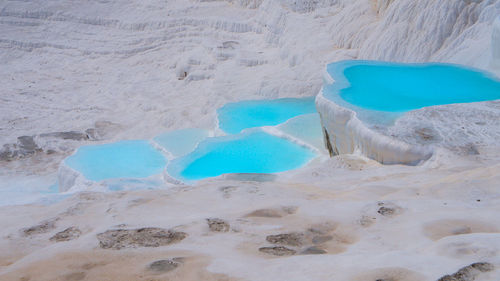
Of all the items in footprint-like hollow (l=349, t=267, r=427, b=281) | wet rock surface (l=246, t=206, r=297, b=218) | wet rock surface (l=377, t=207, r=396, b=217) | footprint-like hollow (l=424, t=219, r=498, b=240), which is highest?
footprint-like hollow (l=349, t=267, r=427, b=281)

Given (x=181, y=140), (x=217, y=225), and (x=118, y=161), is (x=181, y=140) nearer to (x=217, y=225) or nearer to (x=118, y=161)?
(x=118, y=161)

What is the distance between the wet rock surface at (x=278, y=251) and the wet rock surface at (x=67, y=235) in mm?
1101

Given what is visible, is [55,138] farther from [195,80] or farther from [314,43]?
[314,43]

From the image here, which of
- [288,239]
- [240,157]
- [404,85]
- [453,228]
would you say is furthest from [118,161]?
[453,228]

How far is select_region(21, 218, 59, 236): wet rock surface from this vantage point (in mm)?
2748

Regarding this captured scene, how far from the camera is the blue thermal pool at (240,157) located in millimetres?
6148

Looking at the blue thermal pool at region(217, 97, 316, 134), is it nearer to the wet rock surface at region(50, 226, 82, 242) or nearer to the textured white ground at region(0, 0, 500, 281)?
the textured white ground at region(0, 0, 500, 281)

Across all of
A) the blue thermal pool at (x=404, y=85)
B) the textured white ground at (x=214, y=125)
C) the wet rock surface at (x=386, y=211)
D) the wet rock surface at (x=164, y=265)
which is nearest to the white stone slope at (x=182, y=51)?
the textured white ground at (x=214, y=125)

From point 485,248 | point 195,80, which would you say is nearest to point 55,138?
point 195,80

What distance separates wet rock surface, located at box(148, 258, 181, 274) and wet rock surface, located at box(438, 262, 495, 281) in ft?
3.49

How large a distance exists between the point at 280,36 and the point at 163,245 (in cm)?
1085

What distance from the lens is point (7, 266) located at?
223cm

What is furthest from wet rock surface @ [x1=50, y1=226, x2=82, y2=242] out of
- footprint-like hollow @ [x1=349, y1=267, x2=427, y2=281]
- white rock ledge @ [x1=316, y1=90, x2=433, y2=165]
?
white rock ledge @ [x1=316, y1=90, x2=433, y2=165]

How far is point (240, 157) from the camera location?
21.3ft
